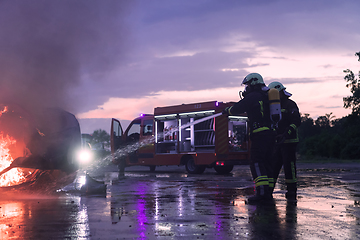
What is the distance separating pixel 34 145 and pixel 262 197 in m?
4.27

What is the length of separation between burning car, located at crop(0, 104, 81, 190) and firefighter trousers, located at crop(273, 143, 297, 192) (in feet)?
13.2

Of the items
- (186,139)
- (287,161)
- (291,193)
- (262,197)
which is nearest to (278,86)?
(287,161)

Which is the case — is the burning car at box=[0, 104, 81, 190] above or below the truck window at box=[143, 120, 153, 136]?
below

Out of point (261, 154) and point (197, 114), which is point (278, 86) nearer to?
point (261, 154)

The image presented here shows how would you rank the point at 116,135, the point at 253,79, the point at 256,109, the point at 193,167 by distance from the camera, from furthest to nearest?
the point at 116,135 → the point at 193,167 → the point at 253,79 → the point at 256,109

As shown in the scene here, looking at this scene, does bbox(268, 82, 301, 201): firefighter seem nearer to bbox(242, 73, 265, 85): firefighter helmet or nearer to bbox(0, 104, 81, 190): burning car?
bbox(242, 73, 265, 85): firefighter helmet

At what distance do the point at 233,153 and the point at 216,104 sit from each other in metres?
1.88

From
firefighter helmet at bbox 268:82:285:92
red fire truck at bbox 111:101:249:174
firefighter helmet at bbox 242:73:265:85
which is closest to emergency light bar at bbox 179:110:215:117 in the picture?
red fire truck at bbox 111:101:249:174

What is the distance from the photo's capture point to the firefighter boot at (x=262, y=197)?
630 cm

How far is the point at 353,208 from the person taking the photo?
226 inches

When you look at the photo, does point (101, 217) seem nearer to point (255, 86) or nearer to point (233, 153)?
point (255, 86)

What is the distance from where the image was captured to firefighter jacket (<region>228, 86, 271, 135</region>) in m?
6.75

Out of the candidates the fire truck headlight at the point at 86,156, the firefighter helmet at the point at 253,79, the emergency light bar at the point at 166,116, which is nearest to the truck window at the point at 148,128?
the emergency light bar at the point at 166,116

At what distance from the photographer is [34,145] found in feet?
24.9
